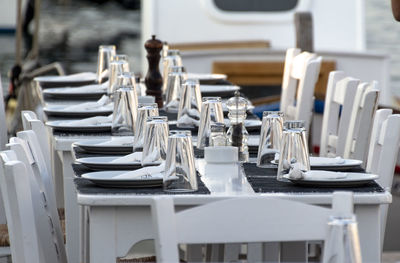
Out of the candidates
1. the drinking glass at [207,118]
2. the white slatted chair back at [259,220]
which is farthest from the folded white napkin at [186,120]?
the white slatted chair back at [259,220]

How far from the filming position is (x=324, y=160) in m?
3.88

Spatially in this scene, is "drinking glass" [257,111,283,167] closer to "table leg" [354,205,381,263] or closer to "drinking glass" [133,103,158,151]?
"drinking glass" [133,103,158,151]

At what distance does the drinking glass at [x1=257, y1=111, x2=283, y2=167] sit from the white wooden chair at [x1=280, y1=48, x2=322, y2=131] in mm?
1821

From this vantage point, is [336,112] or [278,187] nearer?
[278,187]

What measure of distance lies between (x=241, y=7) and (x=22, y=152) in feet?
21.6

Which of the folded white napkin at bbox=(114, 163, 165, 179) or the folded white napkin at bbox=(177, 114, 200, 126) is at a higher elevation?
the folded white napkin at bbox=(114, 163, 165, 179)

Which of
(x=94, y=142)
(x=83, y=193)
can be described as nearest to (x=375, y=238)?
(x=83, y=193)

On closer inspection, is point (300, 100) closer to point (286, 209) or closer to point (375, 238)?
point (375, 238)

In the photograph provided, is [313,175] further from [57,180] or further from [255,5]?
[255,5]

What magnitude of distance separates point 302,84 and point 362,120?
1.12 metres

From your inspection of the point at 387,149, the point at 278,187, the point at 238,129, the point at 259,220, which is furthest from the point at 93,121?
the point at 259,220

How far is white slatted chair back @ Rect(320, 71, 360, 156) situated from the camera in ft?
16.5

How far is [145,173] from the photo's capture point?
358cm

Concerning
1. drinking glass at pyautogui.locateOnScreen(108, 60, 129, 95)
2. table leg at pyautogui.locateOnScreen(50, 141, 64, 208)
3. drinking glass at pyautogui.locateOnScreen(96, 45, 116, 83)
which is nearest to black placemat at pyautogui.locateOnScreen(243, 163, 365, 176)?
table leg at pyautogui.locateOnScreen(50, 141, 64, 208)
